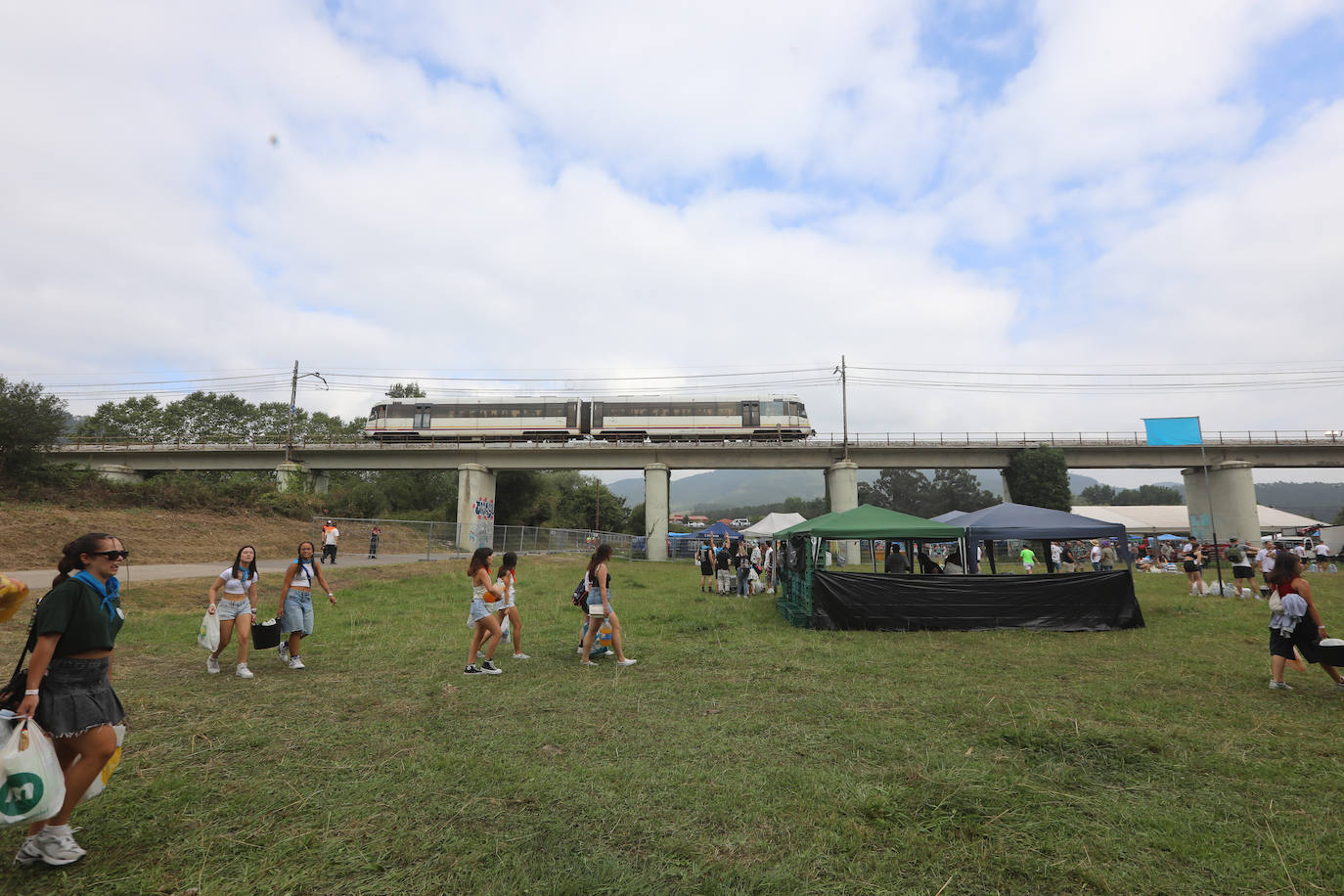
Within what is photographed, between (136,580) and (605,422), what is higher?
(605,422)

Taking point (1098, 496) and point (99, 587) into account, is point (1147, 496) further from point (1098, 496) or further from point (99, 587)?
point (99, 587)

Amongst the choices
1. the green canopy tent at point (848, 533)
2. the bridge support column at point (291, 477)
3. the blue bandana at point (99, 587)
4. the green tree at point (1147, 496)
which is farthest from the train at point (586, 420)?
the green tree at point (1147, 496)

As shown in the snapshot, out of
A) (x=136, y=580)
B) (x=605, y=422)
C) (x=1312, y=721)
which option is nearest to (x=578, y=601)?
(x=1312, y=721)

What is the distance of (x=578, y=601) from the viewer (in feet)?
26.6

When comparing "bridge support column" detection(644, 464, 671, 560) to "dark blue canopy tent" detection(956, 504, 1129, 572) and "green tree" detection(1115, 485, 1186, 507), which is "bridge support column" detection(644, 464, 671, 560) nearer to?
"dark blue canopy tent" detection(956, 504, 1129, 572)

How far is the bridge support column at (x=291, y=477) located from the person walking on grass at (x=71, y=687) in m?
40.2

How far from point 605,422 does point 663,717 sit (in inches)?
1400

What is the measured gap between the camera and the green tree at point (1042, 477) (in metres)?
41.2

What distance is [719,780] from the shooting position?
4309 millimetres

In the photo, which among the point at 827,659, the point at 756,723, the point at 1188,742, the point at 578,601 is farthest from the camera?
the point at 827,659

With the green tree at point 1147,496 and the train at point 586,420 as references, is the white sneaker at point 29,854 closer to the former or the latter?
the train at point 586,420

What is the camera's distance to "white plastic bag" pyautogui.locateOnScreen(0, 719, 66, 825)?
2836mm

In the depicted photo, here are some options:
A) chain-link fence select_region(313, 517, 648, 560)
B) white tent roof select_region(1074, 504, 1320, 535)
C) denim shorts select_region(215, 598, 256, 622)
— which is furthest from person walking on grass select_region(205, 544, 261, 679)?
white tent roof select_region(1074, 504, 1320, 535)

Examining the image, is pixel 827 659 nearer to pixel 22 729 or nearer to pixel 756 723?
pixel 756 723
